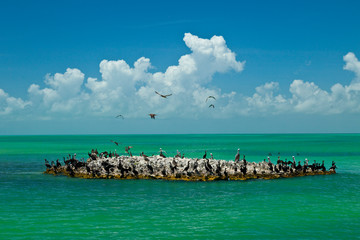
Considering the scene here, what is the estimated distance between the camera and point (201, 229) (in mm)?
25891

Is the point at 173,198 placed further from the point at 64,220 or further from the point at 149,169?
the point at 149,169

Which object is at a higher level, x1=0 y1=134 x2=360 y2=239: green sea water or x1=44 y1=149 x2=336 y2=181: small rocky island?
x1=44 y1=149 x2=336 y2=181: small rocky island

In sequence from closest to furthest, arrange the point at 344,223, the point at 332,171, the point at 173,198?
1. the point at 344,223
2. the point at 173,198
3. the point at 332,171

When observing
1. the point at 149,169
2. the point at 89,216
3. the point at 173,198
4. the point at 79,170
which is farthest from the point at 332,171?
the point at 89,216

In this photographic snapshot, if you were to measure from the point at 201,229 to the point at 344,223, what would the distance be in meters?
9.83

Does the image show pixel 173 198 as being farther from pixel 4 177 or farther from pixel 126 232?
pixel 4 177

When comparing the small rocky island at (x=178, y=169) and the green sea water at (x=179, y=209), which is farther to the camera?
the small rocky island at (x=178, y=169)

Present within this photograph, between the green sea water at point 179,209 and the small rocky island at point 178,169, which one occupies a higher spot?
the small rocky island at point 178,169

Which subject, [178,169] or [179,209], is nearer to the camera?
[179,209]

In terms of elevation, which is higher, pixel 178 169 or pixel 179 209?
pixel 178 169

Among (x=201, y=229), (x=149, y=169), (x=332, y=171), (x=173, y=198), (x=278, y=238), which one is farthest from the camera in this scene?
(x=332, y=171)

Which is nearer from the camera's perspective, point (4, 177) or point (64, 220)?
point (64, 220)

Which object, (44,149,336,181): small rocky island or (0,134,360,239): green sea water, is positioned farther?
(44,149,336,181): small rocky island

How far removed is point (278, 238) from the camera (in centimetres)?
2403
